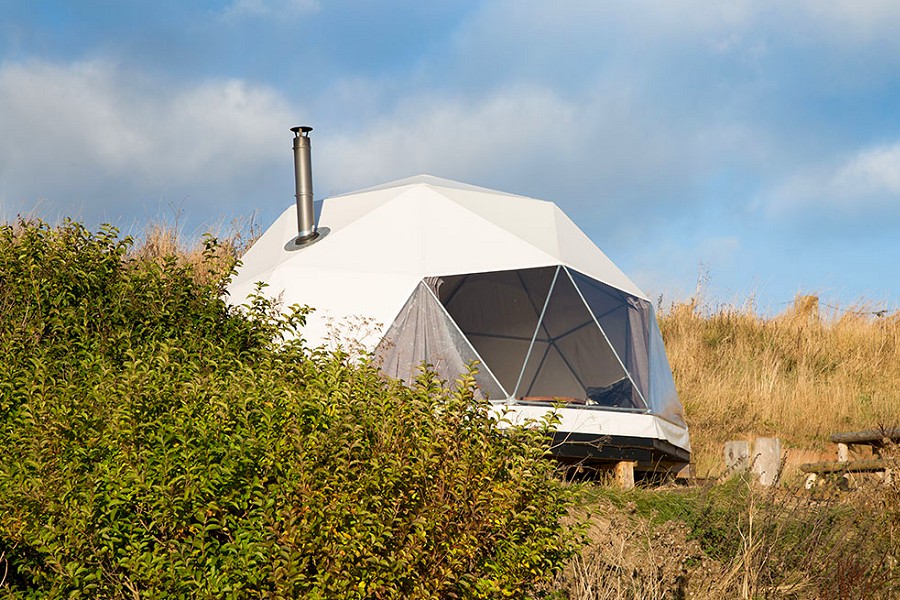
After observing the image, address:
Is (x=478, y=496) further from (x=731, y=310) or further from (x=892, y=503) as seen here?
(x=731, y=310)

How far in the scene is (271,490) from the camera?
496 cm

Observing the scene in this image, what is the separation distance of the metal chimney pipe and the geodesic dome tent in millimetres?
208

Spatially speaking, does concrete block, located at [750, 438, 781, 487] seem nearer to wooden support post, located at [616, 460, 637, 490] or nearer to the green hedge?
wooden support post, located at [616, 460, 637, 490]

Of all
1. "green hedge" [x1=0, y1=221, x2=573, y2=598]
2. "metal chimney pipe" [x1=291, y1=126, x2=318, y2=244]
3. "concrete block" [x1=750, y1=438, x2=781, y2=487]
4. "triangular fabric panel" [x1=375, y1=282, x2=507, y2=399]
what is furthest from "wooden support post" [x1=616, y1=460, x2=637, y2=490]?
"green hedge" [x1=0, y1=221, x2=573, y2=598]

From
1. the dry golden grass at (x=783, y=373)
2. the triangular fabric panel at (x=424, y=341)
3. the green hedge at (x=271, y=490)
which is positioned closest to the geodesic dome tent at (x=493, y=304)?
the triangular fabric panel at (x=424, y=341)

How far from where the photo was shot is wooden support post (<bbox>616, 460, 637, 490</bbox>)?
1144 cm

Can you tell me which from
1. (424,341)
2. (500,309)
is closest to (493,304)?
(500,309)

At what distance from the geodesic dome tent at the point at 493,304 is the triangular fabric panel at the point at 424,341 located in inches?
0.5

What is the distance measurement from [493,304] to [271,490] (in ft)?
24.5

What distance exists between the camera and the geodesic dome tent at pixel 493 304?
11.6 metres

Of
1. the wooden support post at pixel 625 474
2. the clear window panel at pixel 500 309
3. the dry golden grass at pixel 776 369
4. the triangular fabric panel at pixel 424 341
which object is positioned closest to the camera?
the wooden support post at pixel 625 474

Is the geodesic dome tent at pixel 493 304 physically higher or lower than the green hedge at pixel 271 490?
higher

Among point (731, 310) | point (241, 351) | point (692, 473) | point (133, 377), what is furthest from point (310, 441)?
point (731, 310)

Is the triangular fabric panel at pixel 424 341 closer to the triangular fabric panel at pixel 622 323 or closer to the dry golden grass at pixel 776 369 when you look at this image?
the triangular fabric panel at pixel 622 323
